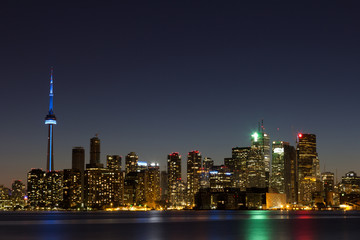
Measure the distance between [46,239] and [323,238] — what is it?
137 ft

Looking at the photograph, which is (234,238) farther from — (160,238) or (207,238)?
(160,238)

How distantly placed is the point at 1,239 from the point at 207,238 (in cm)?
3038

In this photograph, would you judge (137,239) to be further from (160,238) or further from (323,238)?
(323,238)

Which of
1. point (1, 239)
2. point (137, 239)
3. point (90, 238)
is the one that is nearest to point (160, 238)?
point (137, 239)

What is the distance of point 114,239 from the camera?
7838 cm

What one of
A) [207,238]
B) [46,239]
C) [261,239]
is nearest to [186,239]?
[207,238]

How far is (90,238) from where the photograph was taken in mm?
80125

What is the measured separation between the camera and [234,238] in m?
78.9

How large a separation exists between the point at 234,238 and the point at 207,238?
4.10 meters

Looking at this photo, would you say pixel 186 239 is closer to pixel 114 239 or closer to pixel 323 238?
pixel 114 239

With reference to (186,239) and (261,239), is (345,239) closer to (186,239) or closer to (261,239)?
(261,239)

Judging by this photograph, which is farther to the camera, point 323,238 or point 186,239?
point 323,238

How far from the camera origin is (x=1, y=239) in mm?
78750

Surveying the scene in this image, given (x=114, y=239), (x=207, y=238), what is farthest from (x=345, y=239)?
(x=114, y=239)
